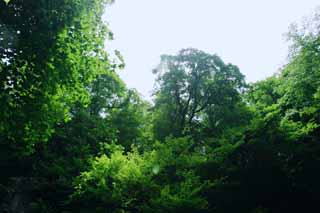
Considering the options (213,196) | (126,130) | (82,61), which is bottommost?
(213,196)

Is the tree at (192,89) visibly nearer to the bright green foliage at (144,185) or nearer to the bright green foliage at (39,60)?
the bright green foliage at (144,185)

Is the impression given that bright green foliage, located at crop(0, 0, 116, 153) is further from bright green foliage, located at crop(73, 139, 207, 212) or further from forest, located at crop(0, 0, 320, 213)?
bright green foliage, located at crop(73, 139, 207, 212)

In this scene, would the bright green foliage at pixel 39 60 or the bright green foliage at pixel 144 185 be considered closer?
the bright green foliage at pixel 39 60

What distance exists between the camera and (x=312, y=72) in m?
18.1

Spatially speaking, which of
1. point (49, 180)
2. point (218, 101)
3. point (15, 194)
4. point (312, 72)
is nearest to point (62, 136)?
point (49, 180)

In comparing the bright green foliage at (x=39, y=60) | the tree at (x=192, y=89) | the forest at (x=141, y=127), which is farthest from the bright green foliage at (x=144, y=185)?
the tree at (x=192, y=89)

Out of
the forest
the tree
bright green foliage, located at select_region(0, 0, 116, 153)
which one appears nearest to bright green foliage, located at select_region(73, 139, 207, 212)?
the forest

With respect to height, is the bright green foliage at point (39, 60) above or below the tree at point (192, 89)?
below

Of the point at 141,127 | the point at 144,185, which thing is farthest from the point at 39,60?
the point at 141,127

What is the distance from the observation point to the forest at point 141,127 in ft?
27.3

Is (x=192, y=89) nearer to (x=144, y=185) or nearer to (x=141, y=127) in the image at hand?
(x=141, y=127)

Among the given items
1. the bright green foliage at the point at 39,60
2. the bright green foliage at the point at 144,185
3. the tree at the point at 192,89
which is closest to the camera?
the bright green foliage at the point at 39,60

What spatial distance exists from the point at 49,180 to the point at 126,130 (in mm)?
6706

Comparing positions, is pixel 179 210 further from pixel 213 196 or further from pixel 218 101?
pixel 218 101
